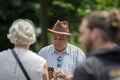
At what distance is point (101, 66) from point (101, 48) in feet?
0.46

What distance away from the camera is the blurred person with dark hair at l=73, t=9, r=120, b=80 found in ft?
15.7

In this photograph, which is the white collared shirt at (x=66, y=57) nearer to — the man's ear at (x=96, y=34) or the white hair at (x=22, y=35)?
the white hair at (x=22, y=35)

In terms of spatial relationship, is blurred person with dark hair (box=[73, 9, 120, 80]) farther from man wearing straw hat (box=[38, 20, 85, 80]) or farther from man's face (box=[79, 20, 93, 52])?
man wearing straw hat (box=[38, 20, 85, 80])

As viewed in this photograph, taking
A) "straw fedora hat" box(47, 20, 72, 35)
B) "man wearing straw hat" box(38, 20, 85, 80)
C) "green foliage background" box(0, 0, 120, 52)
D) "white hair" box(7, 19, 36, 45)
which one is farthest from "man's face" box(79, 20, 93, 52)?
"green foliage background" box(0, 0, 120, 52)

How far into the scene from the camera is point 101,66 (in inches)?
190

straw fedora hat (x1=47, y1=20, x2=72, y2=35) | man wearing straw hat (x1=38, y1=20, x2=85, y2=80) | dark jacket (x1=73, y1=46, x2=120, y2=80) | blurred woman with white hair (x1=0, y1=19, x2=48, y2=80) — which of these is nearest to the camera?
dark jacket (x1=73, y1=46, x2=120, y2=80)

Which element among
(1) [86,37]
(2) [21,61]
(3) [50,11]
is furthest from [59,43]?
(3) [50,11]

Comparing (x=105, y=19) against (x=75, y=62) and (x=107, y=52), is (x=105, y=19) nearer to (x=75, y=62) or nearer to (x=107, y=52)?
(x=107, y=52)

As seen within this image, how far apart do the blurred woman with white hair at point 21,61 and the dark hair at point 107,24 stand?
1.64 m

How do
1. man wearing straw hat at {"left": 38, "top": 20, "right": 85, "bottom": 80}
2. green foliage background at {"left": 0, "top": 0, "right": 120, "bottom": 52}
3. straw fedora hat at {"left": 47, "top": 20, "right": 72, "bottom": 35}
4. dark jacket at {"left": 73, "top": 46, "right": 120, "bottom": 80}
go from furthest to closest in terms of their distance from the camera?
green foliage background at {"left": 0, "top": 0, "right": 120, "bottom": 52}, straw fedora hat at {"left": 47, "top": 20, "right": 72, "bottom": 35}, man wearing straw hat at {"left": 38, "top": 20, "right": 85, "bottom": 80}, dark jacket at {"left": 73, "top": 46, "right": 120, "bottom": 80}

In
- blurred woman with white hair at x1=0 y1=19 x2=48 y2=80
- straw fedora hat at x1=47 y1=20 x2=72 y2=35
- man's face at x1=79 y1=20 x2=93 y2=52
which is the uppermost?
man's face at x1=79 y1=20 x2=93 y2=52

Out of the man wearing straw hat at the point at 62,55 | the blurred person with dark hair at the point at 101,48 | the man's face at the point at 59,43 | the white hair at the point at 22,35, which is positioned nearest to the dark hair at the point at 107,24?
the blurred person with dark hair at the point at 101,48

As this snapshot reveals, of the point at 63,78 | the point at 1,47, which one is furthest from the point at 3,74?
the point at 1,47

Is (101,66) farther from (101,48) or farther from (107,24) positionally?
(107,24)
